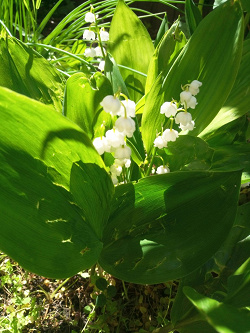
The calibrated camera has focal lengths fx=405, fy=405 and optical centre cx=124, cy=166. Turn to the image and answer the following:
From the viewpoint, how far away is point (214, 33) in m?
0.81

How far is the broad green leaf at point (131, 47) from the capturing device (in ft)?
3.43

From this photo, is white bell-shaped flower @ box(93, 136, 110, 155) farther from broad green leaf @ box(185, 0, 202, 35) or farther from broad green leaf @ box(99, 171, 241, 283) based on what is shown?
broad green leaf @ box(185, 0, 202, 35)

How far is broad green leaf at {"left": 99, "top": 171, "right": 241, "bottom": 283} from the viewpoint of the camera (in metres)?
0.69

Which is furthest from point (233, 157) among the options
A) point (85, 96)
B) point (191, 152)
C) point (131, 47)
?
point (131, 47)

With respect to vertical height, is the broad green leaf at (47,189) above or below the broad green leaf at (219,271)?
above

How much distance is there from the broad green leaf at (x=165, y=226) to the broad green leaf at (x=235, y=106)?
0.77ft

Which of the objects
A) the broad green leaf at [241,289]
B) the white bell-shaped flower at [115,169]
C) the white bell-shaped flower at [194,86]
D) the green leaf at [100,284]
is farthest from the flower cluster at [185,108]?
the green leaf at [100,284]

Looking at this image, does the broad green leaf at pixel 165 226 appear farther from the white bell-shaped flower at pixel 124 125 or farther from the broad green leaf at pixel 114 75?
the broad green leaf at pixel 114 75

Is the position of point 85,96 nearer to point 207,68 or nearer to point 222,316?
point 207,68

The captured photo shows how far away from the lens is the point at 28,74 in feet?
2.85

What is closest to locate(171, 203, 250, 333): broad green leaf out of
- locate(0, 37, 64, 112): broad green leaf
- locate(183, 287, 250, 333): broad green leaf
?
locate(183, 287, 250, 333): broad green leaf

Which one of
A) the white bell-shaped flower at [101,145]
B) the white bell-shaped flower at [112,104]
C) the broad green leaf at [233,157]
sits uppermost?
the white bell-shaped flower at [112,104]

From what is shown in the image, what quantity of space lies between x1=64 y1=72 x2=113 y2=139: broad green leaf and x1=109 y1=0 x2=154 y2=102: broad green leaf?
30 cm

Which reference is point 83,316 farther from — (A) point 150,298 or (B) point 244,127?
(B) point 244,127
